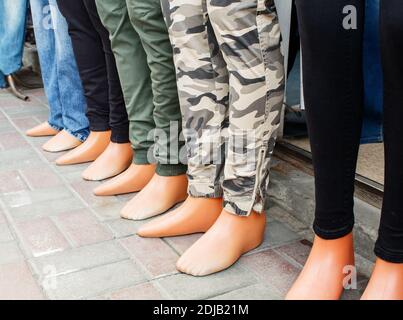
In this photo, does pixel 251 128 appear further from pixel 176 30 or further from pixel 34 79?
pixel 34 79

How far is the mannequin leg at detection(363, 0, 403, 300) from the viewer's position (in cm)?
100

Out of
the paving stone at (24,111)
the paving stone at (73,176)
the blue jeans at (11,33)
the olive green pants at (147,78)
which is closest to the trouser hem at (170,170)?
the olive green pants at (147,78)

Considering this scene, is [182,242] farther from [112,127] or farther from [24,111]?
[24,111]

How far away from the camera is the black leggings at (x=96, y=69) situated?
1.93 metres

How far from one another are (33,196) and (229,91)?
2.83 feet

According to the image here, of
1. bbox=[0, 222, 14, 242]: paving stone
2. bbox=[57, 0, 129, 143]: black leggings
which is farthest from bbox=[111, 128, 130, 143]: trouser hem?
bbox=[0, 222, 14, 242]: paving stone

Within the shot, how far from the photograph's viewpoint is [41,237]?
65.1 inches

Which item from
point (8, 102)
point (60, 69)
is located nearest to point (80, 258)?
point (60, 69)

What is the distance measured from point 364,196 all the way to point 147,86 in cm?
72

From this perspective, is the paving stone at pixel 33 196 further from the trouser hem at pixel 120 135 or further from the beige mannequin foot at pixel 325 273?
the beige mannequin foot at pixel 325 273

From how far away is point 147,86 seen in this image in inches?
69.7

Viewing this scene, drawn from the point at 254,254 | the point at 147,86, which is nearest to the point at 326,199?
the point at 254,254
